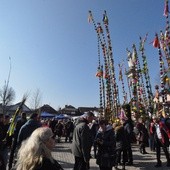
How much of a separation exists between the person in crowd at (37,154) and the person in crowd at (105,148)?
476cm

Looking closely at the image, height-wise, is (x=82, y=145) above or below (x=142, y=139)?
below

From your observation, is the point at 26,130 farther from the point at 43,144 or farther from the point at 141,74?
the point at 141,74

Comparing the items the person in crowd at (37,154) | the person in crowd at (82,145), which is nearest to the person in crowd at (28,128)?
the person in crowd at (82,145)

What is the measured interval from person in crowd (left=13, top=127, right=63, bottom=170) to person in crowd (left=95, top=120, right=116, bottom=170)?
15.6 ft

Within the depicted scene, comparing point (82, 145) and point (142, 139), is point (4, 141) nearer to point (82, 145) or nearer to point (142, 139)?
point (82, 145)

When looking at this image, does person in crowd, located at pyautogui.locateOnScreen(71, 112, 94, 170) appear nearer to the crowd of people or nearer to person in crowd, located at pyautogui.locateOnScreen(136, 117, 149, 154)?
the crowd of people

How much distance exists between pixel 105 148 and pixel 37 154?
5061mm

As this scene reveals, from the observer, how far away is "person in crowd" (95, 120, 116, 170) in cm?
780

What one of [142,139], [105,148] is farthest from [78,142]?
[142,139]

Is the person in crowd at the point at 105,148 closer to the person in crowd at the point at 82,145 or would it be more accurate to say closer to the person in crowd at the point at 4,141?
the person in crowd at the point at 82,145

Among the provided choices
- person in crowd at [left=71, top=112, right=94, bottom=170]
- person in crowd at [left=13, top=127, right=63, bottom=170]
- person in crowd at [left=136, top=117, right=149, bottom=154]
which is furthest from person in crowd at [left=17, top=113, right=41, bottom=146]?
person in crowd at [left=136, top=117, right=149, bottom=154]

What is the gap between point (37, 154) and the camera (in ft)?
10.4

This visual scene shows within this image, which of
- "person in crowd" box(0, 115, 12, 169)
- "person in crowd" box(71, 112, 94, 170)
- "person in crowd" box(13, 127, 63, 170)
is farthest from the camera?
"person in crowd" box(0, 115, 12, 169)

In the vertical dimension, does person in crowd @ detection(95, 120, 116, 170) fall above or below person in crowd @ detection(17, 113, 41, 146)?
below
